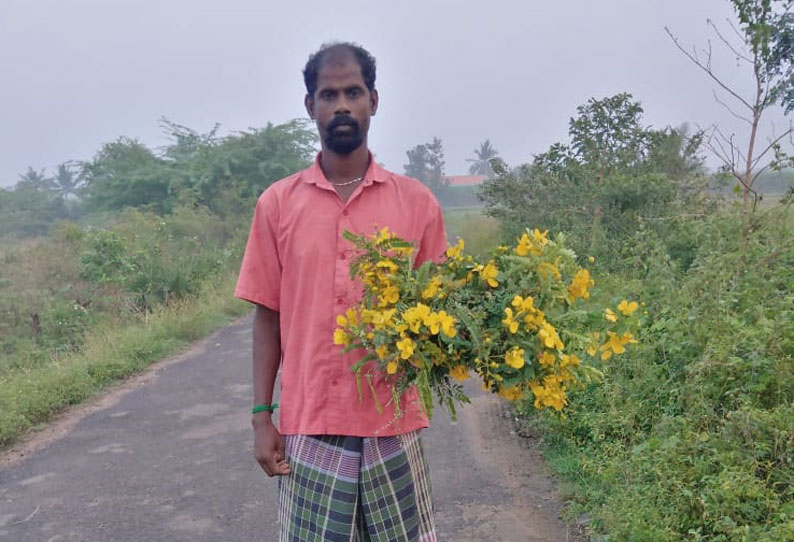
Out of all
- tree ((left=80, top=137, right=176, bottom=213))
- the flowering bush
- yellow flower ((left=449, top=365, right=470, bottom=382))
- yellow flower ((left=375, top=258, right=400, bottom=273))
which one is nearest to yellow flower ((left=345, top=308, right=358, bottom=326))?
the flowering bush

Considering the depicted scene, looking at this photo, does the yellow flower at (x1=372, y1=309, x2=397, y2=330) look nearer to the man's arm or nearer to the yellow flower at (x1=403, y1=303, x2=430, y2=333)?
the yellow flower at (x1=403, y1=303, x2=430, y2=333)

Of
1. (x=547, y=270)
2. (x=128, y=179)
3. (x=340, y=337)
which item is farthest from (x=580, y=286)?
(x=128, y=179)

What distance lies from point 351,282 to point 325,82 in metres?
0.55

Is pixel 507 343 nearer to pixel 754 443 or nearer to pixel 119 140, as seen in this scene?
pixel 754 443

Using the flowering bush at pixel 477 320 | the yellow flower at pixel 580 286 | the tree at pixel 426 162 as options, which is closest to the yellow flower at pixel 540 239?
the flowering bush at pixel 477 320

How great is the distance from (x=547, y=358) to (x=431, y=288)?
0.31m

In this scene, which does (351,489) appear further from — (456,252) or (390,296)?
(456,252)

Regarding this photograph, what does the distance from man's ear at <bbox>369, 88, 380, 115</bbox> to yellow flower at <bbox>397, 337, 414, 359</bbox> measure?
0.75 metres

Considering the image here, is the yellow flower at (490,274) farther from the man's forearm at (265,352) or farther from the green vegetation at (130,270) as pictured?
the green vegetation at (130,270)

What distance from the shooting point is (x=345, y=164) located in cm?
195

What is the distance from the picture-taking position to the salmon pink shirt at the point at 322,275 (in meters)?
1.85

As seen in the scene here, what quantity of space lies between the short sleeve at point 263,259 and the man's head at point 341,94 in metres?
0.24

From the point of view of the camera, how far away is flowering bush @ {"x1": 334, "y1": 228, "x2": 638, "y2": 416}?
155cm

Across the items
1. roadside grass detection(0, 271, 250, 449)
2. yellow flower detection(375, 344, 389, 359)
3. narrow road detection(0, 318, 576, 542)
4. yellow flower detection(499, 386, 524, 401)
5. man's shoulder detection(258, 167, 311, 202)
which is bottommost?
narrow road detection(0, 318, 576, 542)
